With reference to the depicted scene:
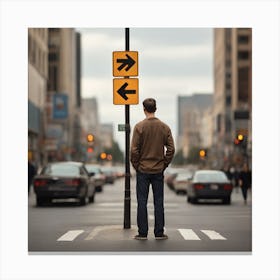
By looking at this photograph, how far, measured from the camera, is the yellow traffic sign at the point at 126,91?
1452 centimetres

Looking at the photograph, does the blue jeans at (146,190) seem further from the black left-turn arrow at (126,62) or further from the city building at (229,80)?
the city building at (229,80)

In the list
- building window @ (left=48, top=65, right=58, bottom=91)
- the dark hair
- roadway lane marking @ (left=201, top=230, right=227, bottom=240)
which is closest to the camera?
the dark hair

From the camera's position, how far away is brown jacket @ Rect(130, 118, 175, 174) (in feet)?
40.8

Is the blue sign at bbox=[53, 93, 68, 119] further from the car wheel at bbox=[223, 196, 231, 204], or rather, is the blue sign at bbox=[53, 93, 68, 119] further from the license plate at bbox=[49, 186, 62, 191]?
the license plate at bbox=[49, 186, 62, 191]

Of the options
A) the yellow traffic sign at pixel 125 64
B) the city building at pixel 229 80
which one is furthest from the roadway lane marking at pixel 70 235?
the city building at pixel 229 80

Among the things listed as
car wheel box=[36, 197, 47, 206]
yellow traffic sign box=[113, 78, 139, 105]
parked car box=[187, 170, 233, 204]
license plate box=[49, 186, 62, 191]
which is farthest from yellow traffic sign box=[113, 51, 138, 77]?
parked car box=[187, 170, 233, 204]

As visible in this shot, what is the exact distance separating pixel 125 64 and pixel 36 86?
74.2 meters

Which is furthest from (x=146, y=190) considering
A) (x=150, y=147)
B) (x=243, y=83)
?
(x=243, y=83)

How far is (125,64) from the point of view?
1462cm

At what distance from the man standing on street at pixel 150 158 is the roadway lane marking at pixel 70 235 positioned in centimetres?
163

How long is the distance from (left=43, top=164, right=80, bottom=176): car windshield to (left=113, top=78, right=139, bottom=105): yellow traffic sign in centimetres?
1530
